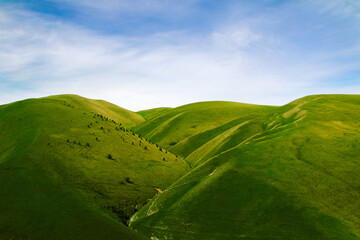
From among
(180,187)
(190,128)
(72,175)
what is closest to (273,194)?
(180,187)

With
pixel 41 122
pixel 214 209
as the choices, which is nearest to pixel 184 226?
pixel 214 209

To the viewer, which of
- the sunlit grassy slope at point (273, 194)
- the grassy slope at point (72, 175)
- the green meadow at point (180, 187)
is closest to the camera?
the sunlit grassy slope at point (273, 194)

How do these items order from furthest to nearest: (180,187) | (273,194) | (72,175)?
Answer: (72,175) < (180,187) < (273,194)

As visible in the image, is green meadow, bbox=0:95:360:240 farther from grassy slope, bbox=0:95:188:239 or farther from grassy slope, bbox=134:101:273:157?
grassy slope, bbox=134:101:273:157

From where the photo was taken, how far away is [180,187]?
78.6 feet

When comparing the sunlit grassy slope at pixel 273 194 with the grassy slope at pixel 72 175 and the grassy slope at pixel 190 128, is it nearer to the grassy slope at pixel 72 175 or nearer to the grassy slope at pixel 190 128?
the grassy slope at pixel 72 175

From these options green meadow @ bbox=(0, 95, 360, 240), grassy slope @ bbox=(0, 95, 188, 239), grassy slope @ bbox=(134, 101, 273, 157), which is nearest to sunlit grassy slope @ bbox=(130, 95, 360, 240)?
green meadow @ bbox=(0, 95, 360, 240)

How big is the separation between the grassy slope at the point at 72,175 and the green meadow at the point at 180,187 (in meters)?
0.10

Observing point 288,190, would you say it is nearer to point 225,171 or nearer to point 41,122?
point 225,171

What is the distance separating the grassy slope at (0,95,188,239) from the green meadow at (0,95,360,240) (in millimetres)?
104

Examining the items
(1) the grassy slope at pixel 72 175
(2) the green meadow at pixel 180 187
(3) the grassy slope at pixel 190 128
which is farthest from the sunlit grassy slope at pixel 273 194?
(3) the grassy slope at pixel 190 128

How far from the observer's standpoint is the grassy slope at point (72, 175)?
17516mm

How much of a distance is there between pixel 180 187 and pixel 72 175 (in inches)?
437

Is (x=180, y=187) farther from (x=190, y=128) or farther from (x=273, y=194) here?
(x=190, y=128)
